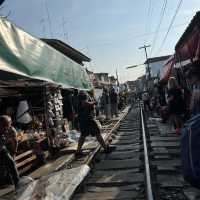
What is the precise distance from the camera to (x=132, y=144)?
13234 millimetres

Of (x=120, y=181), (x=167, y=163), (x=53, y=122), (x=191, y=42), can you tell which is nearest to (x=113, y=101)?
(x=191, y=42)

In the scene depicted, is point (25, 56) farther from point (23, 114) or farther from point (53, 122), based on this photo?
point (23, 114)

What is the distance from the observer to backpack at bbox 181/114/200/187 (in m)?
5.95

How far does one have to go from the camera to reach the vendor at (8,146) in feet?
23.8

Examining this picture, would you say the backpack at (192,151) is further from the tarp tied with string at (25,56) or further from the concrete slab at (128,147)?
the concrete slab at (128,147)

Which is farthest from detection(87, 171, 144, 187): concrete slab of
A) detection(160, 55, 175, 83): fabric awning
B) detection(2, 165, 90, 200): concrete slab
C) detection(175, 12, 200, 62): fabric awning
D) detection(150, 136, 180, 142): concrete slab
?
detection(160, 55, 175, 83): fabric awning

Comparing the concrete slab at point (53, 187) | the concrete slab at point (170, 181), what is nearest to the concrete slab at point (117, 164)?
the concrete slab at point (53, 187)

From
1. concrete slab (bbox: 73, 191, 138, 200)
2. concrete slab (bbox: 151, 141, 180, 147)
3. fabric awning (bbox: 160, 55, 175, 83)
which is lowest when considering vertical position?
concrete slab (bbox: 73, 191, 138, 200)

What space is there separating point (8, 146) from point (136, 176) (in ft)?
8.36

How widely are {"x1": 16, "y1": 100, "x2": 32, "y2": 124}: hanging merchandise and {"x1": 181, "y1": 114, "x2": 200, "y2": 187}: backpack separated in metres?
7.29

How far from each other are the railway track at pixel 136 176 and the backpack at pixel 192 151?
1.13 feet

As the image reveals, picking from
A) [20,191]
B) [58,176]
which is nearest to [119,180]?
[58,176]

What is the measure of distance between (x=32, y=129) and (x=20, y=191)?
545 cm

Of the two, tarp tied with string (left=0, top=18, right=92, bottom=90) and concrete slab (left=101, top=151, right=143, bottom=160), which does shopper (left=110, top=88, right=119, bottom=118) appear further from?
tarp tied with string (left=0, top=18, right=92, bottom=90)
